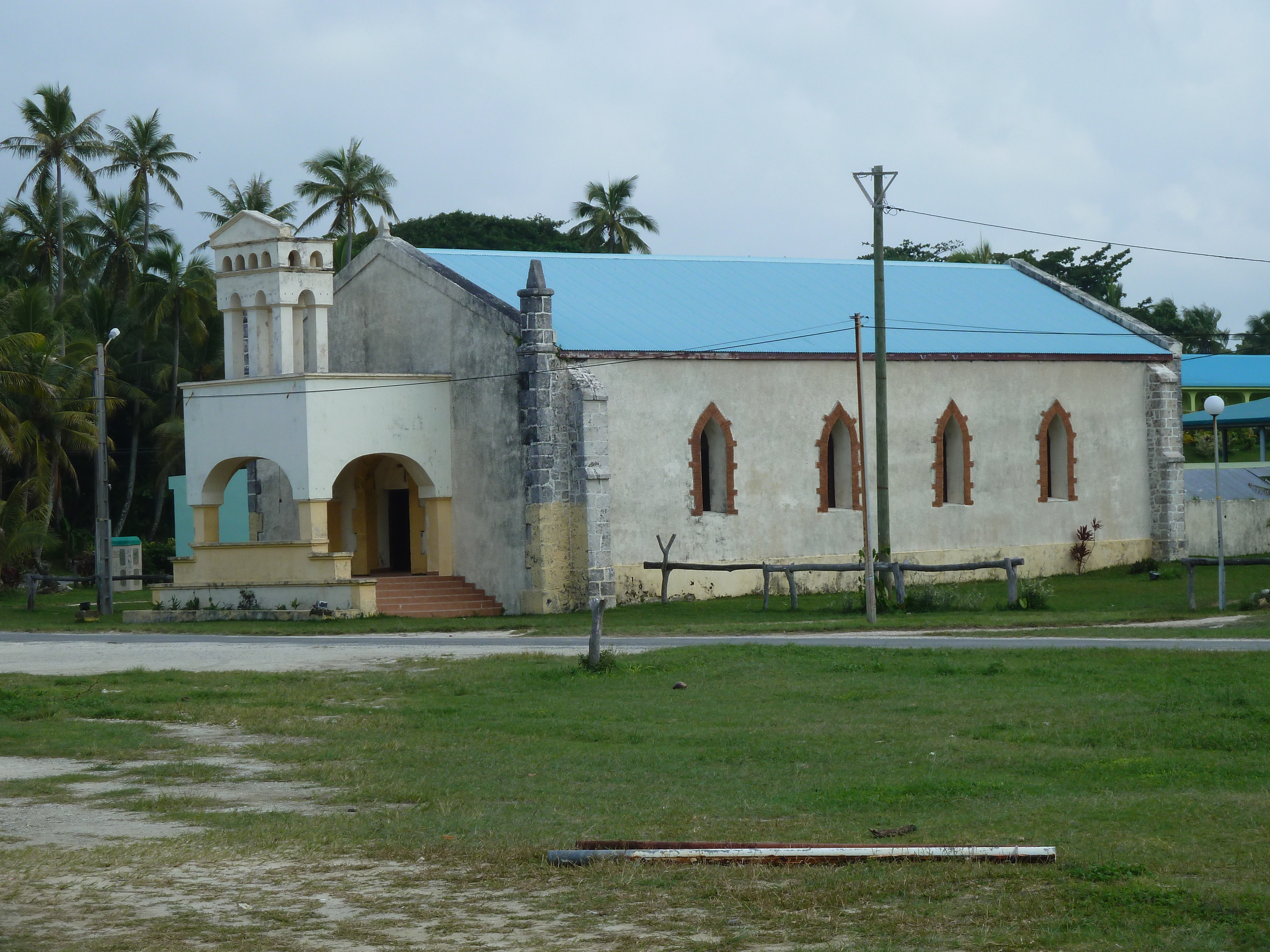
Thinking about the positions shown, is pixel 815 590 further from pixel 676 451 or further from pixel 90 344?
pixel 90 344

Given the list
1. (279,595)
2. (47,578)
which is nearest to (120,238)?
(47,578)

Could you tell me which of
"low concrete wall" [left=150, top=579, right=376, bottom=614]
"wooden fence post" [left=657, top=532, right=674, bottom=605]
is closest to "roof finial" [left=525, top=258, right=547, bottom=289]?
"wooden fence post" [left=657, top=532, right=674, bottom=605]

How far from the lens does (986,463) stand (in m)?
38.9

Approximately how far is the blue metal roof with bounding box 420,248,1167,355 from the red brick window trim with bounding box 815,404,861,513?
5.07ft

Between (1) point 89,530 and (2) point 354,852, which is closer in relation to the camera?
(2) point 354,852

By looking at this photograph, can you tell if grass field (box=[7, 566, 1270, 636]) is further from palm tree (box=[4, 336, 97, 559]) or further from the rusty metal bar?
the rusty metal bar

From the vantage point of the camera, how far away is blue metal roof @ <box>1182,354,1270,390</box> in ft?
196

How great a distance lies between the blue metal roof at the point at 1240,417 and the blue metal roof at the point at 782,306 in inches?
423

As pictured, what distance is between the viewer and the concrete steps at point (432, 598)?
33.5 metres

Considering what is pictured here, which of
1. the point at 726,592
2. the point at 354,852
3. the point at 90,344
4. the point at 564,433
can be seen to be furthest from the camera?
the point at 90,344

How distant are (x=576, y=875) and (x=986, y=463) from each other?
31.0m

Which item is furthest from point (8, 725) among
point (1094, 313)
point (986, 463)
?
point (1094, 313)

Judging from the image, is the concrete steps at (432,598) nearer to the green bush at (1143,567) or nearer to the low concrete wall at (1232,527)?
the green bush at (1143,567)

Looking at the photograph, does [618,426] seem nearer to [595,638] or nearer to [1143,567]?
[1143,567]
